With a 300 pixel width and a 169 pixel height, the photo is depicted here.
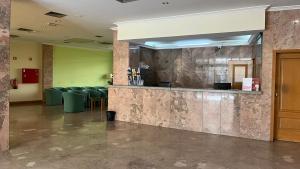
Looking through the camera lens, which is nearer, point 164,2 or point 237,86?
point 164,2

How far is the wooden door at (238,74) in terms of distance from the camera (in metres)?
9.26

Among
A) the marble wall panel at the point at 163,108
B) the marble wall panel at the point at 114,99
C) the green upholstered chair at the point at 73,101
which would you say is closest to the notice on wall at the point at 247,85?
the marble wall panel at the point at 163,108

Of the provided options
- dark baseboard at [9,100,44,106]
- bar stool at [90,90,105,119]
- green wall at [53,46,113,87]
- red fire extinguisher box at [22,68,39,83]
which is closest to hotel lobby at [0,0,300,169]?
bar stool at [90,90,105,119]

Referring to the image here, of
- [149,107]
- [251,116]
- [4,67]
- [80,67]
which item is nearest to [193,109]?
[149,107]

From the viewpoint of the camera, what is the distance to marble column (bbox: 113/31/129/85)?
→ 8.12 m

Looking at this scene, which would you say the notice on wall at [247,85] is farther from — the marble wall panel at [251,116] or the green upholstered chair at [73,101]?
the green upholstered chair at [73,101]

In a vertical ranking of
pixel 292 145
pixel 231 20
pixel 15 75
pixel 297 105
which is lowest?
pixel 292 145

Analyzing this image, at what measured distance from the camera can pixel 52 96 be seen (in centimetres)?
1203

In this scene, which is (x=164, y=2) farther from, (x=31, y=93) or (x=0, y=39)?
(x=31, y=93)

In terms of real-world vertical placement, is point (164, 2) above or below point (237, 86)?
above

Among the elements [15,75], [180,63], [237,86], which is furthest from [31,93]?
[237,86]

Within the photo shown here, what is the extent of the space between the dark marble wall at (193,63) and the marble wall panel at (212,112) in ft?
10.1

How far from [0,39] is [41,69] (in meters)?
8.49

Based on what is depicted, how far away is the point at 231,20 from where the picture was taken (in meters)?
5.99
